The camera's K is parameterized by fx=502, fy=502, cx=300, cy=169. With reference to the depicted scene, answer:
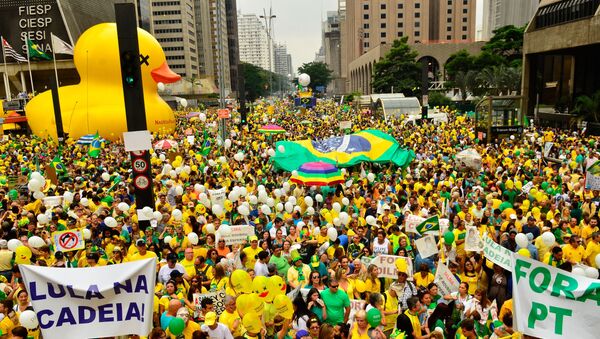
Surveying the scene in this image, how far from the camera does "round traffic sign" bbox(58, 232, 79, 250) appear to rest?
308 inches

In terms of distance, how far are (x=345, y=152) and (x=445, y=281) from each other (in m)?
Result: 11.4

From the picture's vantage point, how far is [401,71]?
63.4 metres

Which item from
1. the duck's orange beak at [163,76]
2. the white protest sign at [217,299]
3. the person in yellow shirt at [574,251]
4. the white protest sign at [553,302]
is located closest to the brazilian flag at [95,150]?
the duck's orange beak at [163,76]

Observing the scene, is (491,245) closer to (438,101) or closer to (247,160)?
(247,160)

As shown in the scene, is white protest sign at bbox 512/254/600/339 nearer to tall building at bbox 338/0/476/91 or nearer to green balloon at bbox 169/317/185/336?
green balloon at bbox 169/317/185/336

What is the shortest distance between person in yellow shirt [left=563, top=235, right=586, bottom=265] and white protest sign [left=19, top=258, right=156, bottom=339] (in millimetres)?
6086

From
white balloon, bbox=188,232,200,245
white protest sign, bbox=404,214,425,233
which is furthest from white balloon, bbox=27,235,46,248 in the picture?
white protest sign, bbox=404,214,425,233

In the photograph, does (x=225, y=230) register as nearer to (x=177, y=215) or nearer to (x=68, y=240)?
(x=177, y=215)

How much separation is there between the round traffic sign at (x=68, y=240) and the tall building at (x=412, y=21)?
107994mm

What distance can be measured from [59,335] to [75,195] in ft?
25.5

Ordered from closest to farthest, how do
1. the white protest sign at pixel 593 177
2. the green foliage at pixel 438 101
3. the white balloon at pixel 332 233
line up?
the white balloon at pixel 332 233 < the white protest sign at pixel 593 177 < the green foliage at pixel 438 101

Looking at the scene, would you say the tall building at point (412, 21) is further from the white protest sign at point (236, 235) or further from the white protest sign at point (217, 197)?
the white protest sign at point (236, 235)

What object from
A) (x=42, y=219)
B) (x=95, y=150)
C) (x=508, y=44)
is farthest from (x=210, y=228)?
(x=508, y=44)

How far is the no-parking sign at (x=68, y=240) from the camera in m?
7.80
